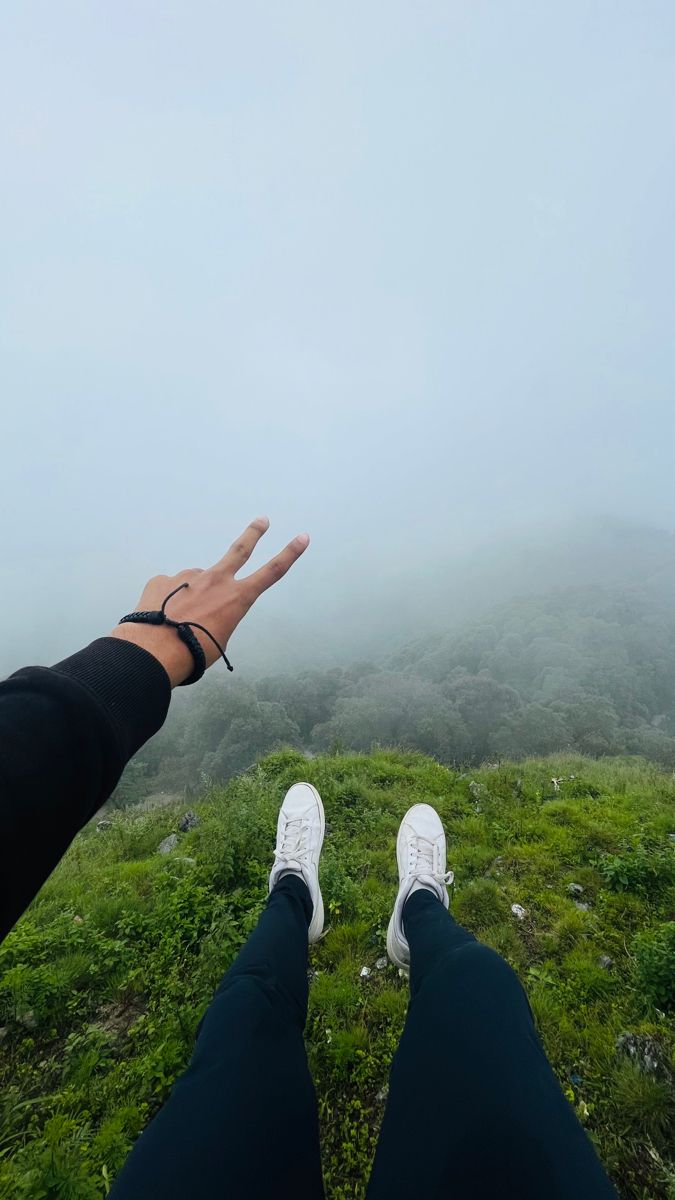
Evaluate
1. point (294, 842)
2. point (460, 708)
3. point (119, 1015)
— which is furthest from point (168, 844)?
point (460, 708)

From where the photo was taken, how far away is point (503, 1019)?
6.56 ft

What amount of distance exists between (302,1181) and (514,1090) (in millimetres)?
888

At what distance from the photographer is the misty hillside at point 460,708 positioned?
135 feet

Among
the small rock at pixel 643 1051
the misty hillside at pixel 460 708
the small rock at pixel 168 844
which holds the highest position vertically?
the small rock at pixel 168 844

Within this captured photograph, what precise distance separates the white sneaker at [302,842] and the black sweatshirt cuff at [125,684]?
9.71 feet

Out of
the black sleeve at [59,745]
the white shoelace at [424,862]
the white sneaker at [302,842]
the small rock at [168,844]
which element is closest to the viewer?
the black sleeve at [59,745]

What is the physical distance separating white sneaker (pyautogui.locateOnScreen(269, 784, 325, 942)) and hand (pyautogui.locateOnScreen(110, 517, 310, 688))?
284cm

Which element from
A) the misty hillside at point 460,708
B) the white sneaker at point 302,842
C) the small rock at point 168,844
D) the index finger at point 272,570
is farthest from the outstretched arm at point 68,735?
the misty hillside at point 460,708

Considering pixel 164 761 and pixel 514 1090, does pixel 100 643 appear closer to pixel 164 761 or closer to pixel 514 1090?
pixel 514 1090

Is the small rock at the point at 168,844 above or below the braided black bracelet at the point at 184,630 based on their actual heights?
below

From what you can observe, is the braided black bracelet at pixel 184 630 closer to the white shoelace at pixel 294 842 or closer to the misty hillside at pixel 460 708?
the white shoelace at pixel 294 842

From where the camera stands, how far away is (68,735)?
1.38m

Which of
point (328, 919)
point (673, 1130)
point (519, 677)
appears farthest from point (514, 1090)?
point (519, 677)

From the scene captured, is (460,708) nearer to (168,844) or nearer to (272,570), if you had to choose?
(168,844)
